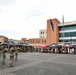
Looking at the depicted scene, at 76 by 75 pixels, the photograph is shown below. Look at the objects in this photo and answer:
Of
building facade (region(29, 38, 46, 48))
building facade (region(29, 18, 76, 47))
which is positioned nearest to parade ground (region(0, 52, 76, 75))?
building facade (region(29, 18, 76, 47))

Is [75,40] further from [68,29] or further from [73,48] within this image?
[73,48]

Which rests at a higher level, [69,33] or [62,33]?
[62,33]

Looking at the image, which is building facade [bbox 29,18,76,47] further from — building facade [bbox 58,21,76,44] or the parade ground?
the parade ground

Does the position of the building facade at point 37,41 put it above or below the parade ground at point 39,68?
above

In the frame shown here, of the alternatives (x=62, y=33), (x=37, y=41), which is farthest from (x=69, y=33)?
(x=37, y=41)

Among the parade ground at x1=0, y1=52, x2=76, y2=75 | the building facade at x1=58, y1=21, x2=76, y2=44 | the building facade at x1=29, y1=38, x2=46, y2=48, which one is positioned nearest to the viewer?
the parade ground at x1=0, y1=52, x2=76, y2=75

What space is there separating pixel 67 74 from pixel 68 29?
218 feet

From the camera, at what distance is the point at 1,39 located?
99750 millimetres

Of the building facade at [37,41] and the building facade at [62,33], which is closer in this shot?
the building facade at [62,33]

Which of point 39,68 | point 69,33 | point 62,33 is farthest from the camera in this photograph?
point 62,33

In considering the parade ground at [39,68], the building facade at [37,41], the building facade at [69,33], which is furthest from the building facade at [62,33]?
the parade ground at [39,68]

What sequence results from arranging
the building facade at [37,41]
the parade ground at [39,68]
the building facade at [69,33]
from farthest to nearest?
the building facade at [37,41]
the building facade at [69,33]
the parade ground at [39,68]

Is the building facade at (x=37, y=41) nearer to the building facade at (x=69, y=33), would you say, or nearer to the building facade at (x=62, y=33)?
the building facade at (x=62, y=33)

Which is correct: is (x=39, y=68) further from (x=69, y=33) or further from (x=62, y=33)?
(x=62, y=33)
